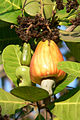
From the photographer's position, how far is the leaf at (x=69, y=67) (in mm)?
1322

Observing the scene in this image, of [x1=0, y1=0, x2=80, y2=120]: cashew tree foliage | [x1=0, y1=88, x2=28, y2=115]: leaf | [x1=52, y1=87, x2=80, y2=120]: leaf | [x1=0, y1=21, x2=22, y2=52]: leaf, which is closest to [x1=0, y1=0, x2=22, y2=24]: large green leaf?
[x1=0, y1=0, x2=80, y2=120]: cashew tree foliage

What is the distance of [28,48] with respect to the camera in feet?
4.86

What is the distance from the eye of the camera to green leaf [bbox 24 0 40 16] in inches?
61.3

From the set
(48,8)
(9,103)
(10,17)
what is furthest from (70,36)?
(9,103)

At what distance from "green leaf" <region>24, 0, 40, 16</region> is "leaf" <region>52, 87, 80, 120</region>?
44 centimetres

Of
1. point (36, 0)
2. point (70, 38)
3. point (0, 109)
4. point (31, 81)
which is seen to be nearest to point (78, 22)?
point (70, 38)

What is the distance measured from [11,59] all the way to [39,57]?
282mm

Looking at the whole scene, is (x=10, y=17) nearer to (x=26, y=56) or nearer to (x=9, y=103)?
(x=26, y=56)

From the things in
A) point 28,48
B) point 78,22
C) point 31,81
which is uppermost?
point 78,22

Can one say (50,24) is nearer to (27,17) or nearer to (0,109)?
(27,17)

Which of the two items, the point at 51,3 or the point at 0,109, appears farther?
the point at 51,3

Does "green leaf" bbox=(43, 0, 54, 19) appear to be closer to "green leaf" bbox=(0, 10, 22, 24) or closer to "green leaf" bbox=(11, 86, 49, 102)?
"green leaf" bbox=(0, 10, 22, 24)

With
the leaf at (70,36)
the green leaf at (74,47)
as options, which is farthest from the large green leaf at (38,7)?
the green leaf at (74,47)

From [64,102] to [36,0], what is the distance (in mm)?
518
